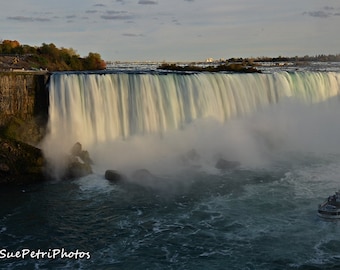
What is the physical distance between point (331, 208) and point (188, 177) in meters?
6.98

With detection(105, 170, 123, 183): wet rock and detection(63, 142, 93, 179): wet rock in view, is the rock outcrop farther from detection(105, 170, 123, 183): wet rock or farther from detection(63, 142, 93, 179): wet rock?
detection(105, 170, 123, 183): wet rock

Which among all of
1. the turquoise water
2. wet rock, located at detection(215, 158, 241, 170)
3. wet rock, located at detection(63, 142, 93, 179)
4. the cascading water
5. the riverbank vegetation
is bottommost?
the turquoise water

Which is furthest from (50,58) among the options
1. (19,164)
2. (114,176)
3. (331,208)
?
(331,208)

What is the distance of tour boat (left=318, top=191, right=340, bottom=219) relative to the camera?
46.3 feet

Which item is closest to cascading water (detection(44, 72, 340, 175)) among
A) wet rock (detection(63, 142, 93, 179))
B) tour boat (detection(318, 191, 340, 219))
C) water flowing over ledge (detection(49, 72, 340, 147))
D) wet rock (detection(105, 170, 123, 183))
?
water flowing over ledge (detection(49, 72, 340, 147))

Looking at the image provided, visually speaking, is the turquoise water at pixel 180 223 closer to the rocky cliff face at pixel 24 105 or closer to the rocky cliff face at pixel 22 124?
the rocky cliff face at pixel 22 124

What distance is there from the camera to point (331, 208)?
14352 millimetres

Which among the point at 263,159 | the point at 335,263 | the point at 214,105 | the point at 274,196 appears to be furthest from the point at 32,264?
the point at 214,105

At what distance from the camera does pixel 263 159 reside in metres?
23.4

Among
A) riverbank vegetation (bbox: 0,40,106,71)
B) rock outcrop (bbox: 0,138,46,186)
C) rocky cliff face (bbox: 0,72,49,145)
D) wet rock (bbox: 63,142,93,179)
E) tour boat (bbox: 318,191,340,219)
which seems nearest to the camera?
tour boat (bbox: 318,191,340,219)

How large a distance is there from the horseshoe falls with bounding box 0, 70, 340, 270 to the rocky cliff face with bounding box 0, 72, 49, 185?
23.7 inches

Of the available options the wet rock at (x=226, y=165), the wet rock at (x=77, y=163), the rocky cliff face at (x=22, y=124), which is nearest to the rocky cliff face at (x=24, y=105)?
the rocky cliff face at (x=22, y=124)

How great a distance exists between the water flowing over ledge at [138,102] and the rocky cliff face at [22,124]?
0.65 metres

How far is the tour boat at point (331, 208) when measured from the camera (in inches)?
555
